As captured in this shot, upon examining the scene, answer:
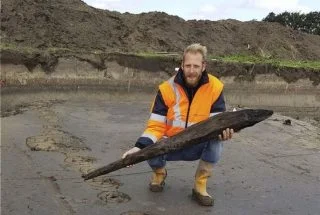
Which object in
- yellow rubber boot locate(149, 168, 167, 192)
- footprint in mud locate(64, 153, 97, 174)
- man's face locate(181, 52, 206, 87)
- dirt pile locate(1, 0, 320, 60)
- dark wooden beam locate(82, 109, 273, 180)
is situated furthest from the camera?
dirt pile locate(1, 0, 320, 60)

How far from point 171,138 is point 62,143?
2.27 meters

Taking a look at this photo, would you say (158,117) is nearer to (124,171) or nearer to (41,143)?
(124,171)

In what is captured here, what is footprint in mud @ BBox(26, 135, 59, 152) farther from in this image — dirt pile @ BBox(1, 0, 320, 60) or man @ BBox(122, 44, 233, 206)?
dirt pile @ BBox(1, 0, 320, 60)

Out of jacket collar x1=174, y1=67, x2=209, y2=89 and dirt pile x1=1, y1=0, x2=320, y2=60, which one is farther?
dirt pile x1=1, y1=0, x2=320, y2=60

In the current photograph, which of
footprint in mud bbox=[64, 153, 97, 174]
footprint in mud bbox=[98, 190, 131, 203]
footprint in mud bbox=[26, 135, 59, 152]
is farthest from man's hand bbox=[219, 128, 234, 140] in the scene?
footprint in mud bbox=[26, 135, 59, 152]

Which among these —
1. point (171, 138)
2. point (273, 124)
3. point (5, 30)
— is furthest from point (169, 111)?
point (5, 30)

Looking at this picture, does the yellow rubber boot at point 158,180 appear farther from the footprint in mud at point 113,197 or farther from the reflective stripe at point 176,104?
the reflective stripe at point 176,104

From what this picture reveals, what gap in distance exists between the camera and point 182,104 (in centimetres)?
409

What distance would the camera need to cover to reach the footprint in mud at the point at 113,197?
4078 mm

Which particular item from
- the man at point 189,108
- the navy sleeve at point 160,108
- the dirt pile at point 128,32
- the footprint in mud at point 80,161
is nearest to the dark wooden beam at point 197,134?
the man at point 189,108

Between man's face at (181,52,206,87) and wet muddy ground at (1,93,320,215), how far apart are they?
1.02 m

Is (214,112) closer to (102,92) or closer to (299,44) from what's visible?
(102,92)

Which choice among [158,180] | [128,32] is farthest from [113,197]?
[128,32]

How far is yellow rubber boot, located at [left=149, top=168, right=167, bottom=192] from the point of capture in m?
4.34
